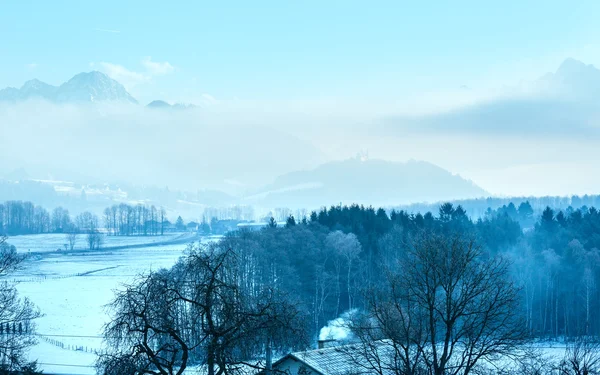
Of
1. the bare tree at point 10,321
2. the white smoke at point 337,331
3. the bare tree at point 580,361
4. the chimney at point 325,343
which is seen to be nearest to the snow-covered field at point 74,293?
the bare tree at point 10,321

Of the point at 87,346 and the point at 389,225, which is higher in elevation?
the point at 389,225

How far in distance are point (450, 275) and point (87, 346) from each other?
40.3m

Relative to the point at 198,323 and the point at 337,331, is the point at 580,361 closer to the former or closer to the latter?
the point at 198,323

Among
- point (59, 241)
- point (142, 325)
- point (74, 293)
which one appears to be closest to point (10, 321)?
point (142, 325)

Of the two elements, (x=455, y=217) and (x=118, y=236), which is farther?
(x=118, y=236)

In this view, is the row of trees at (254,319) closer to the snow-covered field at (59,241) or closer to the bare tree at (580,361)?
the bare tree at (580,361)

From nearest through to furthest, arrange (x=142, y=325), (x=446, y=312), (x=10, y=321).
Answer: (x=142, y=325), (x=446, y=312), (x=10, y=321)

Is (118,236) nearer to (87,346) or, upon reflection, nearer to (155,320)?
(87,346)

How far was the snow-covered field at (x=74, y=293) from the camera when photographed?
4925 centimetres

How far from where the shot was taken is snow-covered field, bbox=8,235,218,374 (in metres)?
49.2

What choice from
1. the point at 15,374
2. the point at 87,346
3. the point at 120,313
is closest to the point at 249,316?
the point at 120,313

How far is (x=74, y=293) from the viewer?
8138 cm

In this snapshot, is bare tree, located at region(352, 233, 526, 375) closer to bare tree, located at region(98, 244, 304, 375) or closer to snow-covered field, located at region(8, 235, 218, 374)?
bare tree, located at region(98, 244, 304, 375)

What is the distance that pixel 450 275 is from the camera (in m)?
19.3
